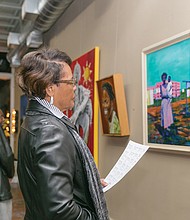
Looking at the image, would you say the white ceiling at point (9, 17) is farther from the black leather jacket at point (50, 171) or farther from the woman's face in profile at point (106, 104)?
the black leather jacket at point (50, 171)

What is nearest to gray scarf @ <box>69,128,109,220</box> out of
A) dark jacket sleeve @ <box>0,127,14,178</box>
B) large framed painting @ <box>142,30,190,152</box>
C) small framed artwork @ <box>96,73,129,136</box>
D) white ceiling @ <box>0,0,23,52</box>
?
large framed painting @ <box>142,30,190,152</box>

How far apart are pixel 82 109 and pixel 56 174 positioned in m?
2.98

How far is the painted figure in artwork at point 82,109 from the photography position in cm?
405

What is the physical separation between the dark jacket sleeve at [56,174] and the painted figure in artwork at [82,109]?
2.70 metres

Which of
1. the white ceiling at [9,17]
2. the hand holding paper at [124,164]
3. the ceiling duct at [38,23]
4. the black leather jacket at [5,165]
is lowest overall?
the black leather jacket at [5,165]

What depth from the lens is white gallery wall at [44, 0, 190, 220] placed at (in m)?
2.46

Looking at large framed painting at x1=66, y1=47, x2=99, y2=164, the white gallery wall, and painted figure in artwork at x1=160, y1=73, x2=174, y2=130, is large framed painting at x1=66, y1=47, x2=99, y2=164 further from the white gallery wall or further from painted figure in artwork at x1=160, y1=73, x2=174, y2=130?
painted figure in artwork at x1=160, y1=73, x2=174, y2=130

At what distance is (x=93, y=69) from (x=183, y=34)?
1705mm

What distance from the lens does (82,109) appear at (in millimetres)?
4199

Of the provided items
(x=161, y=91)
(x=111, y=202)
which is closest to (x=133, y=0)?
(x=161, y=91)

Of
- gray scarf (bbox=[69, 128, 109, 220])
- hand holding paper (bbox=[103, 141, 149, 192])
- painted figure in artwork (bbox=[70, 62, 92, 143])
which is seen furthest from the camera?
painted figure in artwork (bbox=[70, 62, 92, 143])

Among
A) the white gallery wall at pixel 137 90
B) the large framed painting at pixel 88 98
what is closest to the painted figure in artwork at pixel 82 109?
the large framed painting at pixel 88 98

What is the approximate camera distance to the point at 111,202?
3.58 meters

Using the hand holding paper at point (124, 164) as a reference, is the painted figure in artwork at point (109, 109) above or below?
above
